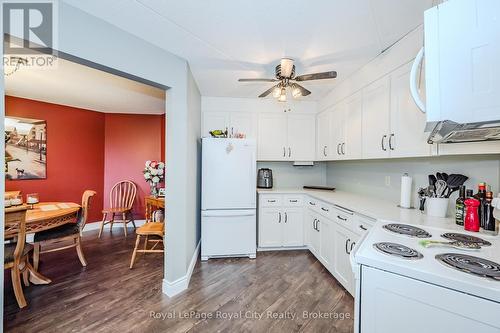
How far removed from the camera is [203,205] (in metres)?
2.90

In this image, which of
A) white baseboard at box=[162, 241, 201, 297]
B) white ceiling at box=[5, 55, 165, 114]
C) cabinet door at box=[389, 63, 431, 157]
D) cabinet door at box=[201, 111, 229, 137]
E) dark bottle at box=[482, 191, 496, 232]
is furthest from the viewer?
cabinet door at box=[201, 111, 229, 137]

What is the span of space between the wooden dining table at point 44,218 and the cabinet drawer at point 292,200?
271cm

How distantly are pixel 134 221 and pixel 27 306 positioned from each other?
241cm

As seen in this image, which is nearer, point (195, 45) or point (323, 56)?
point (195, 45)

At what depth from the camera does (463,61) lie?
76 centimetres

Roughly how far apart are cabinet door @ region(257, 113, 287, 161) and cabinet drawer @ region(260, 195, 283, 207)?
0.69 m

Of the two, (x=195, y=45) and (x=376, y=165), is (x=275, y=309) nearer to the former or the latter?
(x=376, y=165)

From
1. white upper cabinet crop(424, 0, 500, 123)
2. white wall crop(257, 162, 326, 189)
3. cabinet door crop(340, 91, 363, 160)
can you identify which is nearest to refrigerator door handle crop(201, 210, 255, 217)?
white wall crop(257, 162, 326, 189)

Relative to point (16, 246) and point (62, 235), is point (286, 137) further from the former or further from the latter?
point (16, 246)

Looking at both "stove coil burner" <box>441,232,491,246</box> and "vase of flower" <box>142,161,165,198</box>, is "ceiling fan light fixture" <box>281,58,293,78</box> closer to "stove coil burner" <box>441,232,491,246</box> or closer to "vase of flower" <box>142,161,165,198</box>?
"stove coil burner" <box>441,232,491,246</box>

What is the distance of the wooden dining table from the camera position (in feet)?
7.02

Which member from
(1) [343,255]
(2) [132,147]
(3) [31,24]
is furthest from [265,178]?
(3) [31,24]

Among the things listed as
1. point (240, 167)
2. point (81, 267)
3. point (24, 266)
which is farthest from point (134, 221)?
point (240, 167)

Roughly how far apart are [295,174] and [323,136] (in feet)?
2.91
